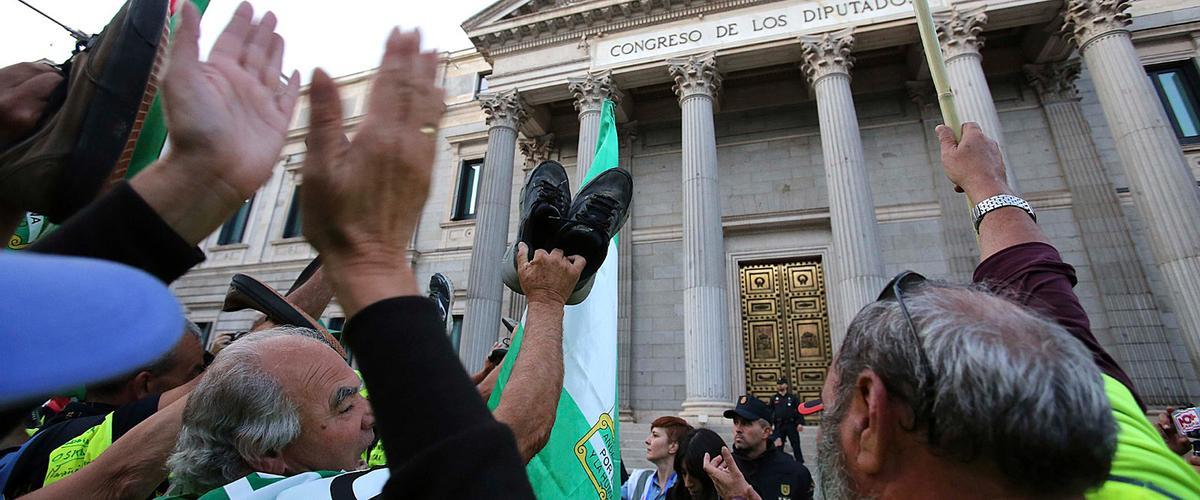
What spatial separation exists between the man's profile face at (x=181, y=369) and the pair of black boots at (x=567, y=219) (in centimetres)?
166

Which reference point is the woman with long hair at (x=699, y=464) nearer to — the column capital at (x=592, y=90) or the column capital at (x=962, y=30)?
the column capital at (x=592, y=90)

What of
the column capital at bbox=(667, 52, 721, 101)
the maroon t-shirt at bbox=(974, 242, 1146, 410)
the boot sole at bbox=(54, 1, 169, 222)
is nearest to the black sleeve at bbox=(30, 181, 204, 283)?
the boot sole at bbox=(54, 1, 169, 222)

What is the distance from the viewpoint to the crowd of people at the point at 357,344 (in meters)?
0.72

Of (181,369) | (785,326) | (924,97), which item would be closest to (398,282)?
(181,369)

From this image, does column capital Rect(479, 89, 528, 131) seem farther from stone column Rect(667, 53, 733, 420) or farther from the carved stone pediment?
stone column Rect(667, 53, 733, 420)

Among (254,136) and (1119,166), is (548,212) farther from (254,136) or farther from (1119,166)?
(1119,166)

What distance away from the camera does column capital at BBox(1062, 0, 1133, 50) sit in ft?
35.2

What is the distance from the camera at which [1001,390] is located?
3.09 feet

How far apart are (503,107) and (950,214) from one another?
10416 millimetres

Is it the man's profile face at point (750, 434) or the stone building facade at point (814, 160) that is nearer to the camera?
the man's profile face at point (750, 434)

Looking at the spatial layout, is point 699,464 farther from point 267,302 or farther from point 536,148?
point 536,148

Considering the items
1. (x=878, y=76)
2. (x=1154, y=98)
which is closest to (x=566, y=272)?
(x=1154, y=98)

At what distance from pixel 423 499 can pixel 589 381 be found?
1887 mm

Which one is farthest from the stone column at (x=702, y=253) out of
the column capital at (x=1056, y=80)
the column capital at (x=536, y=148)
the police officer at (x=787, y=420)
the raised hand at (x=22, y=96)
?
the raised hand at (x=22, y=96)
